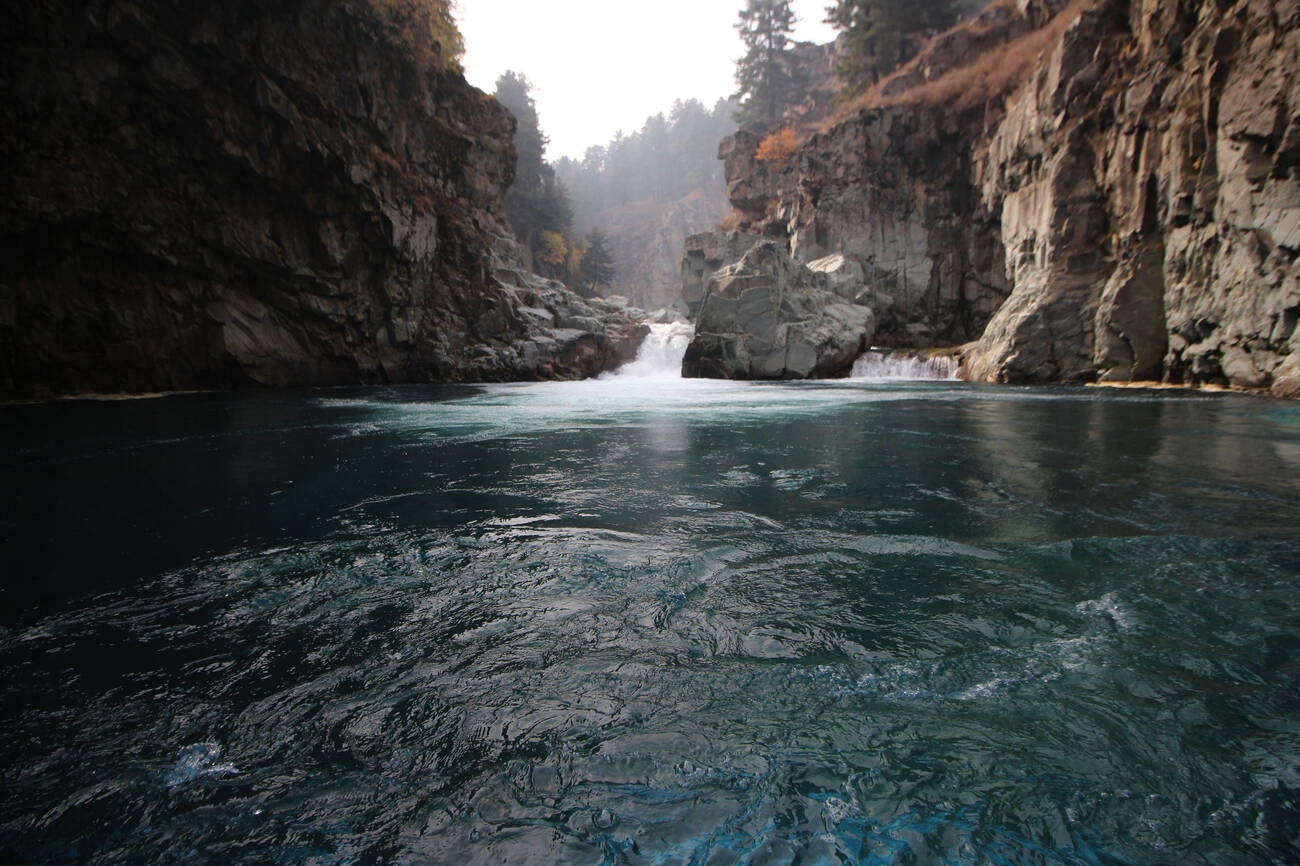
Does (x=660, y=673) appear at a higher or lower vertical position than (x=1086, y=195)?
lower

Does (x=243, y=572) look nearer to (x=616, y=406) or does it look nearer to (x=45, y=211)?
(x=616, y=406)

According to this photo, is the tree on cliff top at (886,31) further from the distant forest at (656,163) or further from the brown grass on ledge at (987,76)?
the distant forest at (656,163)

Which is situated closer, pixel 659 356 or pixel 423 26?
pixel 423 26

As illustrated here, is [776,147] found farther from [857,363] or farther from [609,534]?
[609,534]

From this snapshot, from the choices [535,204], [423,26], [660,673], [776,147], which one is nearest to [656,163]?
[535,204]

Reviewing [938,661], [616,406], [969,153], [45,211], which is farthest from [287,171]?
[969,153]

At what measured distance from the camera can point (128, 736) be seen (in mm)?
2059

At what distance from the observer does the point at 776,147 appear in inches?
1550

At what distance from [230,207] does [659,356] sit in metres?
18.6

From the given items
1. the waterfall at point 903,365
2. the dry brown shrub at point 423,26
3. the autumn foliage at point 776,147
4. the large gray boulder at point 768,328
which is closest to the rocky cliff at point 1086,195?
the waterfall at point 903,365

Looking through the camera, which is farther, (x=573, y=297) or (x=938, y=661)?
(x=573, y=297)

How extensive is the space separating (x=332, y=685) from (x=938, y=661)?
2.41m

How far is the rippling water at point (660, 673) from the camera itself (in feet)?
5.54

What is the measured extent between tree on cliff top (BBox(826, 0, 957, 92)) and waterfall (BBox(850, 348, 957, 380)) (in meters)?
23.2
